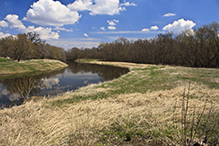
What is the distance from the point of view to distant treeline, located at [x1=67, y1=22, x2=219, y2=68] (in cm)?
3073

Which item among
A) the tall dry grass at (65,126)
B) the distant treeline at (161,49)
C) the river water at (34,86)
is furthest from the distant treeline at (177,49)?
the tall dry grass at (65,126)

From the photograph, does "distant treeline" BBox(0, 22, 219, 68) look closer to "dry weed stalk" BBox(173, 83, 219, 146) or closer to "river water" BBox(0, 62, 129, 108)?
"river water" BBox(0, 62, 129, 108)

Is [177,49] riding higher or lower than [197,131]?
higher

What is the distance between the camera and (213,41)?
98.8ft

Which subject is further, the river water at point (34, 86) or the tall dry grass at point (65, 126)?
the river water at point (34, 86)

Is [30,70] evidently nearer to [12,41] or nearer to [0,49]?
[12,41]

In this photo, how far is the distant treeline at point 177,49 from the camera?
30.7m

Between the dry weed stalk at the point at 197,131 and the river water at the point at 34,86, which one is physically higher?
the dry weed stalk at the point at 197,131

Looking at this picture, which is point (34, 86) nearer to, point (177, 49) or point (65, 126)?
point (65, 126)

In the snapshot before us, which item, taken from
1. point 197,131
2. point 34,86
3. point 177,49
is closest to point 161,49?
point 177,49

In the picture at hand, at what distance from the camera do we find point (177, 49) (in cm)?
3994

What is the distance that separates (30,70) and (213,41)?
137ft

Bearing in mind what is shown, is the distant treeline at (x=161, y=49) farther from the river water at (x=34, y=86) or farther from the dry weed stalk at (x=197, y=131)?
the dry weed stalk at (x=197, y=131)

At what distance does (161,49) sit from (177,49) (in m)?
8.42
